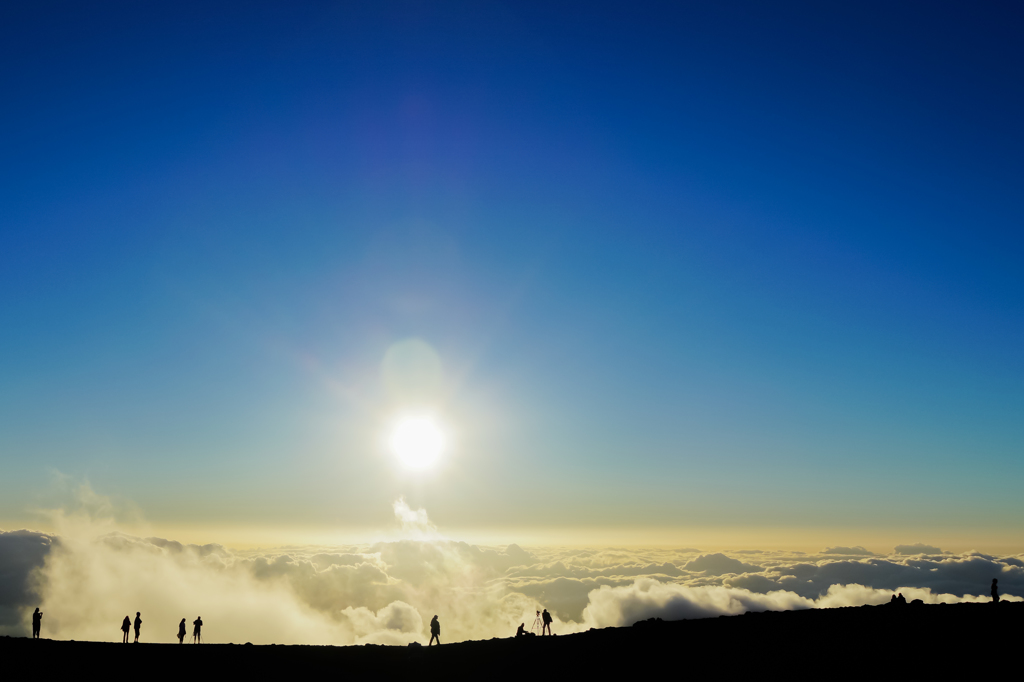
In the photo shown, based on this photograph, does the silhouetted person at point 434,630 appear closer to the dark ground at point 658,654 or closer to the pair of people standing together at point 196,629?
the dark ground at point 658,654

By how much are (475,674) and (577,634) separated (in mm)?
7572

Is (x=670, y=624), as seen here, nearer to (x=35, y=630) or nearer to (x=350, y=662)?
(x=350, y=662)

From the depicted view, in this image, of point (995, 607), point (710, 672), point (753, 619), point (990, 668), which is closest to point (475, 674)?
point (710, 672)

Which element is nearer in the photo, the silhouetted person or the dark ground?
the dark ground

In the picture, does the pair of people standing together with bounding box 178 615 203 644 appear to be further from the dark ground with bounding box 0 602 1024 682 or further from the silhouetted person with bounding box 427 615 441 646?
the silhouetted person with bounding box 427 615 441 646

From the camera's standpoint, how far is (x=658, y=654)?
29.4 m

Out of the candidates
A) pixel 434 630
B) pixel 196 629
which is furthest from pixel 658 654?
pixel 196 629

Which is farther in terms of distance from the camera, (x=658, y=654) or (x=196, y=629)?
(x=196, y=629)

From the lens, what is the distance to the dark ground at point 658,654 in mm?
25062

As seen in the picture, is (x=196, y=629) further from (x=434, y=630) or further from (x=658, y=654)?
(x=658, y=654)

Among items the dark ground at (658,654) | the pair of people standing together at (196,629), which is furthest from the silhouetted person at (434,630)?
the pair of people standing together at (196,629)

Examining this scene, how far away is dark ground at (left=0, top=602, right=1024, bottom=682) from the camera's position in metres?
25.1

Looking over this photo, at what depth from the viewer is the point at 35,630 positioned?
3856 cm

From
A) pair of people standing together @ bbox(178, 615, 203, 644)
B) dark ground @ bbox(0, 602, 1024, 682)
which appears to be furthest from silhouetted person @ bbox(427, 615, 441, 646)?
pair of people standing together @ bbox(178, 615, 203, 644)
